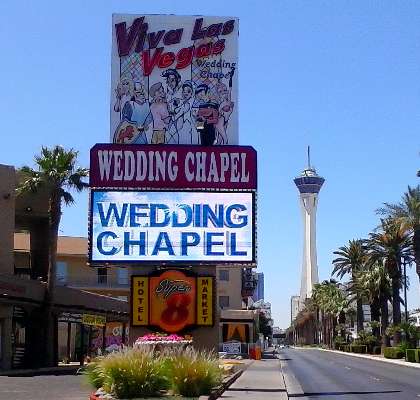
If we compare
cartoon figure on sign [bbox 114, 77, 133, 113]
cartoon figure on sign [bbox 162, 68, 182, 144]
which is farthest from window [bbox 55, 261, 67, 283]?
cartoon figure on sign [bbox 162, 68, 182, 144]

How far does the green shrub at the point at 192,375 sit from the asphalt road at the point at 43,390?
11.0ft

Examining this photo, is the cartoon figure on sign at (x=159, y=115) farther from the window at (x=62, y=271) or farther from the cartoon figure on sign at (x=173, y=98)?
the window at (x=62, y=271)

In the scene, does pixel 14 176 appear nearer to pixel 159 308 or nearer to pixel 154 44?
pixel 154 44

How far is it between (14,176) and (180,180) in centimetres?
1402

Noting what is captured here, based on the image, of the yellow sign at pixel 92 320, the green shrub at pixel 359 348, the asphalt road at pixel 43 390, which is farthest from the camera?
the green shrub at pixel 359 348

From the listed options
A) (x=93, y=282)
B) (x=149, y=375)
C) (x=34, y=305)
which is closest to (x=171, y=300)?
(x=149, y=375)

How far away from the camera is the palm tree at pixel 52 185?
4738cm

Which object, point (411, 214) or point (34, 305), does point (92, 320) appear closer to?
point (34, 305)

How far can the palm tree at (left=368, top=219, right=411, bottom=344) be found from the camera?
68125mm

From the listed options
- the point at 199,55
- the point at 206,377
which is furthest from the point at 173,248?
the point at 206,377

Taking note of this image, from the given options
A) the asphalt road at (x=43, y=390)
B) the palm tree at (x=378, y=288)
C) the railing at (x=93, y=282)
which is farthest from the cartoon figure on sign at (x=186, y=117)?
the railing at (x=93, y=282)

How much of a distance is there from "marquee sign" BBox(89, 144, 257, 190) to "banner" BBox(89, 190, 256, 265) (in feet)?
1.82

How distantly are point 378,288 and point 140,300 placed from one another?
1883 inches

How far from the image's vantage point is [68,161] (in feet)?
160
